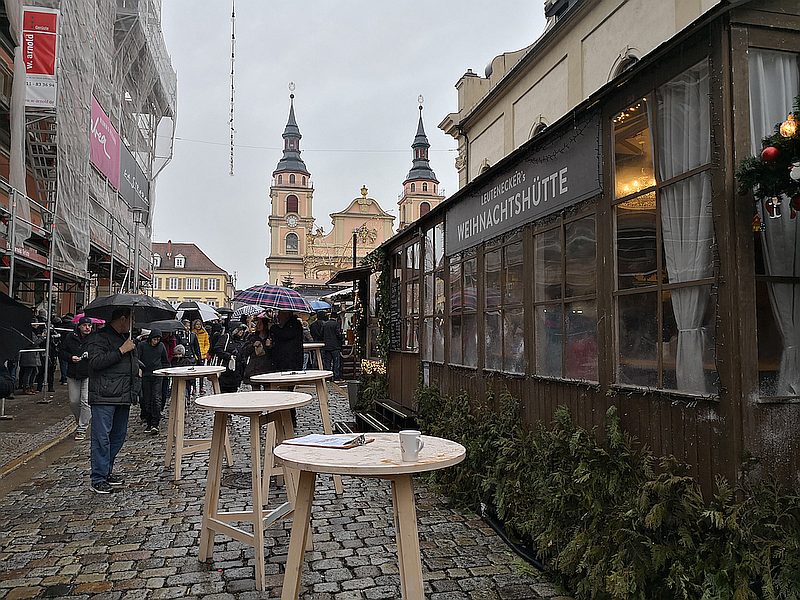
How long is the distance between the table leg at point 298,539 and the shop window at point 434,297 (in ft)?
15.0

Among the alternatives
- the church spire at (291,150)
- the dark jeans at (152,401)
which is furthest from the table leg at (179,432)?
the church spire at (291,150)

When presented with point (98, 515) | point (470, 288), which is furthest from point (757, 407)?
point (98, 515)

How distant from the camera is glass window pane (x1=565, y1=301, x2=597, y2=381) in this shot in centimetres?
441

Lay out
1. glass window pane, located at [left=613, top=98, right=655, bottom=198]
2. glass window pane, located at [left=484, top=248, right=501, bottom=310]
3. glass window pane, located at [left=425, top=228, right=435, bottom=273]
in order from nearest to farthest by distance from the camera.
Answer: glass window pane, located at [left=613, top=98, right=655, bottom=198] < glass window pane, located at [left=484, top=248, right=501, bottom=310] < glass window pane, located at [left=425, top=228, right=435, bottom=273]

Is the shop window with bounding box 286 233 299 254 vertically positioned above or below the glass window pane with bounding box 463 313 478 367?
above

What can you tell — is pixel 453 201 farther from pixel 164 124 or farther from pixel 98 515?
pixel 164 124

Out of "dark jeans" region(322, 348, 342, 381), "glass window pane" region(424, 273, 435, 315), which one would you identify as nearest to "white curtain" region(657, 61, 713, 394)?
"glass window pane" region(424, 273, 435, 315)

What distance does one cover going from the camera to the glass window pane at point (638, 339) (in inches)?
147

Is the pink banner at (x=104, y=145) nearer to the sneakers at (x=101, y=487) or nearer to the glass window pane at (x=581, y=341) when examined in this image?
the sneakers at (x=101, y=487)

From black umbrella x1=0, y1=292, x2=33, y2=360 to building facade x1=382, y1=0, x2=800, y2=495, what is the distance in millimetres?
3992

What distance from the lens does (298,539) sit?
3.37 m

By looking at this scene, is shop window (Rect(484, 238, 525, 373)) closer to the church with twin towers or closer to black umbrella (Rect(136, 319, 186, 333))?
black umbrella (Rect(136, 319, 186, 333))

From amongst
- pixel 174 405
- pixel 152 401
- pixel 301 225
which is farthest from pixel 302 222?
pixel 174 405

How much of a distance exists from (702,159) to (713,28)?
0.69 meters
